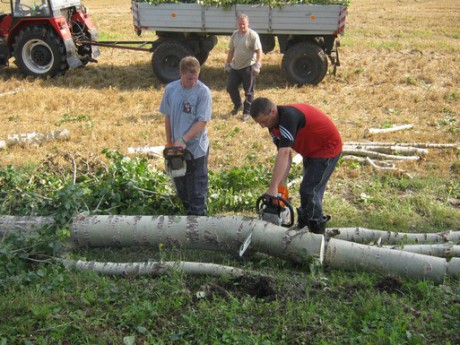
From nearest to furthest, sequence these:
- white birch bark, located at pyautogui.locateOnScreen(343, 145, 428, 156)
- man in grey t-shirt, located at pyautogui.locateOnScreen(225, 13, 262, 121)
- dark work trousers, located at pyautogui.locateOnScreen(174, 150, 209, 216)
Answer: dark work trousers, located at pyautogui.locateOnScreen(174, 150, 209, 216) < white birch bark, located at pyautogui.locateOnScreen(343, 145, 428, 156) < man in grey t-shirt, located at pyautogui.locateOnScreen(225, 13, 262, 121)

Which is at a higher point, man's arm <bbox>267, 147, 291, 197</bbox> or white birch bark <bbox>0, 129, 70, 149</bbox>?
man's arm <bbox>267, 147, 291, 197</bbox>

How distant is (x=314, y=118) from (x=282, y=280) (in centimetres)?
145

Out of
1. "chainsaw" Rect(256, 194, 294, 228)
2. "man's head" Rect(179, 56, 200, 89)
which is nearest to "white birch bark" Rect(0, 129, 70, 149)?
"man's head" Rect(179, 56, 200, 89)

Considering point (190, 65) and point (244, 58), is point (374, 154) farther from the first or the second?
point (190, 65)

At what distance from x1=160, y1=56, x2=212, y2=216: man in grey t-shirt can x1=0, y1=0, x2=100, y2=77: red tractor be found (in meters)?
7.15

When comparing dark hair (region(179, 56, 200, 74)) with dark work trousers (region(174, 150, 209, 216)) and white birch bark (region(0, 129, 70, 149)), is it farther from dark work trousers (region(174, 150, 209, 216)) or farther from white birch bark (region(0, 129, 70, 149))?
white birch bark (region(0, 129, 70, 149))

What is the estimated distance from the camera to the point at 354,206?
6293 mm

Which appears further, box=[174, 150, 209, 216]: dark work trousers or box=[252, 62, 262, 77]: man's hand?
box=[252, 62, 262, 77]: man's hand

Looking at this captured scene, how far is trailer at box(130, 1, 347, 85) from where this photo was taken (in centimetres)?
1079

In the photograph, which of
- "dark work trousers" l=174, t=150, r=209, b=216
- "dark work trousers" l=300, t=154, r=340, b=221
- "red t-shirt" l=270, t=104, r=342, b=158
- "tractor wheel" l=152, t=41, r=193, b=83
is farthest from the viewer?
"tractor wheel" l=152, t=41, r=193, b=83

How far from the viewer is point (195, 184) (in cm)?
545

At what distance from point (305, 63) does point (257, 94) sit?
1.29 metres

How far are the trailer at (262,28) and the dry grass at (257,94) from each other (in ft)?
1.59

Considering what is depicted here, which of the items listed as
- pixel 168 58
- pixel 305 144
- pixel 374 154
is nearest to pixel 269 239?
pixel 305 144
